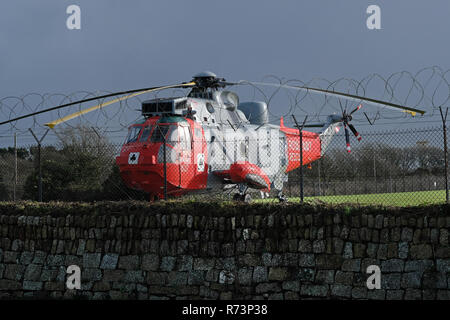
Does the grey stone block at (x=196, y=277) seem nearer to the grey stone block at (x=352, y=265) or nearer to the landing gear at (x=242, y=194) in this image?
the grey stone block at (x=352, y=265)

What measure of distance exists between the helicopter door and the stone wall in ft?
16.9

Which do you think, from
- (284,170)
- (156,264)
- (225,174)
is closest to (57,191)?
(225,174)

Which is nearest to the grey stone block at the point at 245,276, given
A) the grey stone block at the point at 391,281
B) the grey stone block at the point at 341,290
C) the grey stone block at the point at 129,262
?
the grey stone block at the point at 341,290

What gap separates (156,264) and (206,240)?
998 millimetres

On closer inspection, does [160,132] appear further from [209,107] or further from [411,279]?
[411,279]

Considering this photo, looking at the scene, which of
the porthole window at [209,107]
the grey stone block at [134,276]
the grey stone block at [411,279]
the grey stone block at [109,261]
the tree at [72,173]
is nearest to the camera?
the grey stone block at [411,279]

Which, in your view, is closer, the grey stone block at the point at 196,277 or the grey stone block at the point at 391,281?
the grey stone block at the point at 391,281

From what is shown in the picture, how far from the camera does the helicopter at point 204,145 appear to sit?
1503 centimetres

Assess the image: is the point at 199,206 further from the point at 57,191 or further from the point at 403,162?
the point at 403,162

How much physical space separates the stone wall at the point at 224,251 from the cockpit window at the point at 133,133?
188 inches

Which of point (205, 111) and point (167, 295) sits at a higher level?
point (205, 111)

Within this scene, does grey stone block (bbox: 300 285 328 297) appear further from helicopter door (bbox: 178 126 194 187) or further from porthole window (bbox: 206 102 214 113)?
porthole window (bbox: 206 102 214 113)

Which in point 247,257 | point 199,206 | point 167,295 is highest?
point 199,206

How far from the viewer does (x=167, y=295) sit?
914cm
